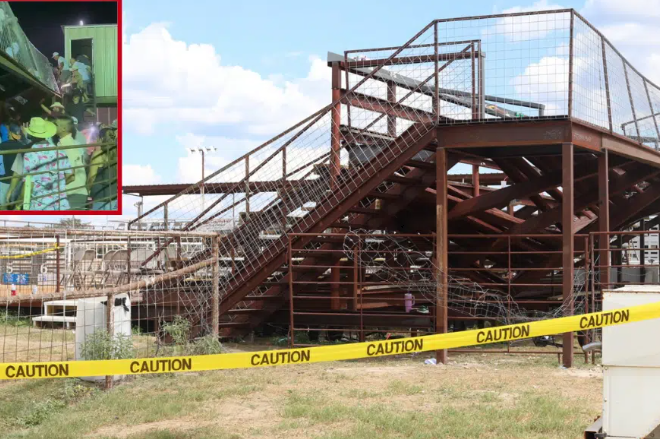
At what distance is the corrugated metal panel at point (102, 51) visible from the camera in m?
14.6

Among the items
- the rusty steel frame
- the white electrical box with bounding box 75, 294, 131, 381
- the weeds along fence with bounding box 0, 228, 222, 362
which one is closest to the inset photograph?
the weeds along fence with bounding box 0, 228, 222, 362

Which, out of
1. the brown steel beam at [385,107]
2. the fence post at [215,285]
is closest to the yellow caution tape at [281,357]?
the fence post at [215,285]

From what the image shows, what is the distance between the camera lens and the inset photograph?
48.0ft

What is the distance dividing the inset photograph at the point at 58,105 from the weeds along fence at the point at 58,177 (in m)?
0.02

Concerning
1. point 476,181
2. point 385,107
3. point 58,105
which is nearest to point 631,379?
point 385,107

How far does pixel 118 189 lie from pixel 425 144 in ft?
21.0

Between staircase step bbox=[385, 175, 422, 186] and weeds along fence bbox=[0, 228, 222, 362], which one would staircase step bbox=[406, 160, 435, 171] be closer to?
staircase step bbox=[385, 175, 422, 186]

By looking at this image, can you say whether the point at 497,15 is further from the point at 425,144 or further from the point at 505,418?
the point at 505,418

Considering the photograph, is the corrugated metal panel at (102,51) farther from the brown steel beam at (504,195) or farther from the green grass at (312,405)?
the brown steel beam at (504,195)

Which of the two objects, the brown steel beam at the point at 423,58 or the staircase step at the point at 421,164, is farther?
the staircase step at the point at 421,164

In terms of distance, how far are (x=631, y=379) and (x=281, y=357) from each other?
2876 mm

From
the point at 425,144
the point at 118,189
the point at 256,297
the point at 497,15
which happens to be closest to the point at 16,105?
the point at 118,189

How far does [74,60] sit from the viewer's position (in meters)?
15.0

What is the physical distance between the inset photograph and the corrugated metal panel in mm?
20
